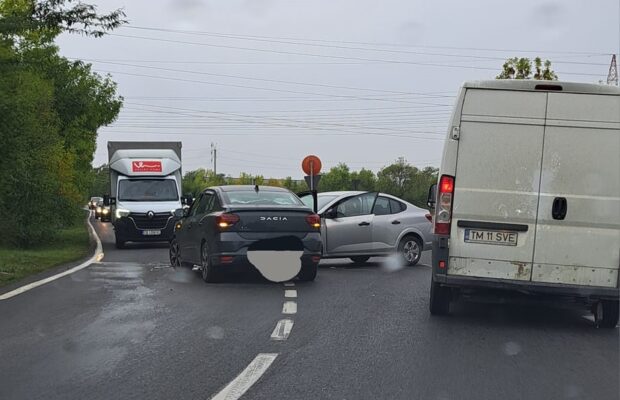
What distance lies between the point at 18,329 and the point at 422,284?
686 centimetres

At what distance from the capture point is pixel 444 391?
18.8 feet

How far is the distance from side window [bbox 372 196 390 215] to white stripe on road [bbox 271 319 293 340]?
785 centimetres

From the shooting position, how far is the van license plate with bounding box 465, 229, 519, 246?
336 inches

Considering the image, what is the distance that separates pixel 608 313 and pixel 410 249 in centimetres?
799

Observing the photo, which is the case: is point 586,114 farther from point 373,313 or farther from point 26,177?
point 26,177

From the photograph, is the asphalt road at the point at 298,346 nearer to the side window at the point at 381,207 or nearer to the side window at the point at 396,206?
the side window at the point at 381,207

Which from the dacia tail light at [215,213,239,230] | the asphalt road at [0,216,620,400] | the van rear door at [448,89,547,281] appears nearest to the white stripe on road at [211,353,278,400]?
the asphalt road at [0,216,620,400]

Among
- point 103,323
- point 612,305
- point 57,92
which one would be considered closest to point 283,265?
point 103,323

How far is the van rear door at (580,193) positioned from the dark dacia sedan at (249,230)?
4.71 metres

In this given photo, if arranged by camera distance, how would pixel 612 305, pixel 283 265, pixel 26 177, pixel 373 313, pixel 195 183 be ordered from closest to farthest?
pixel 612 305, pixel 373 313, pixel 283 265, pixel 26 177, pixel 195 183

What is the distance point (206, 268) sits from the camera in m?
12.6

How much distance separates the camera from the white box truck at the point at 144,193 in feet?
75.1

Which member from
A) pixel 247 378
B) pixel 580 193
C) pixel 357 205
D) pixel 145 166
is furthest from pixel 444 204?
pixel 145 166

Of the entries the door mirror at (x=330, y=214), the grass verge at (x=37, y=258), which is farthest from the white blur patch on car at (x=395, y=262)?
the grass verge at (x=37, y=258)
